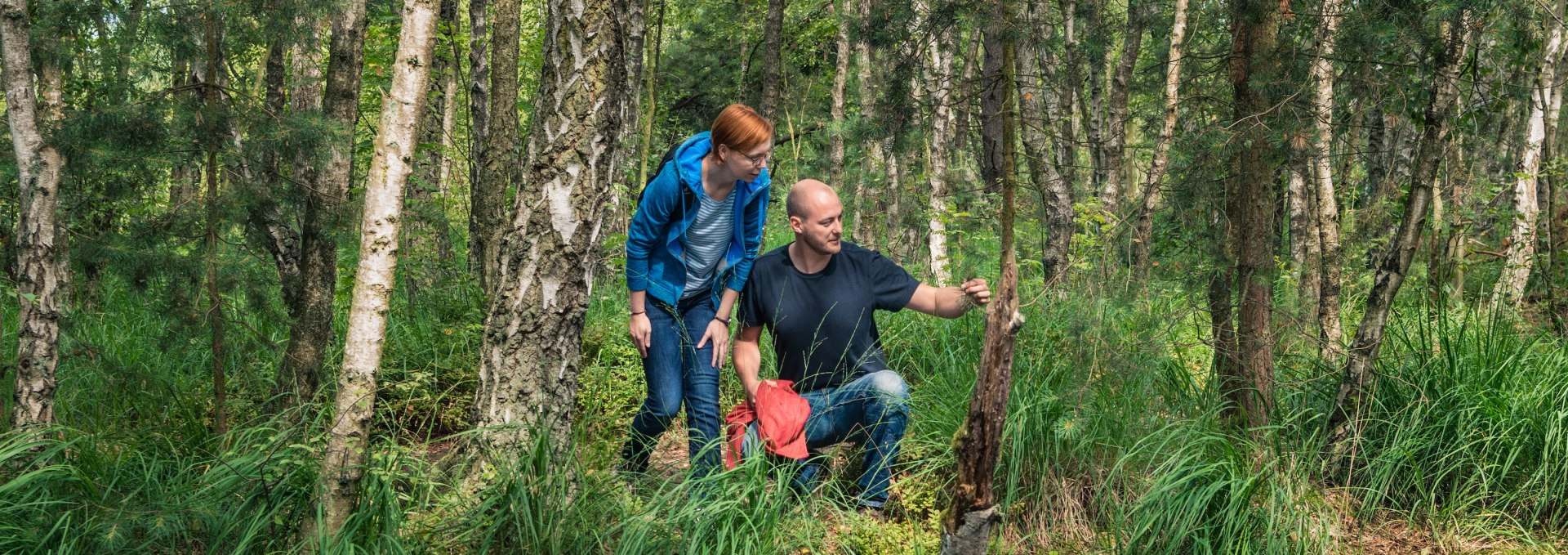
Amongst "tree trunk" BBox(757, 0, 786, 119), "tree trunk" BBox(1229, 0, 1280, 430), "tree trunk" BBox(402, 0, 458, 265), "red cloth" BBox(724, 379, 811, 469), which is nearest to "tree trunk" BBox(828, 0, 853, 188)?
"tree trunk" BBox(757, 0, 786, 119)

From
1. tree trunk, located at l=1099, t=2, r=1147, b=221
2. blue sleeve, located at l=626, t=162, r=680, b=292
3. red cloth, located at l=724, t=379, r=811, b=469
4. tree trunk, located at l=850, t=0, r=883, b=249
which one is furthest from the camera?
tree trunk, located at l=850, t=0, r=883, b=249

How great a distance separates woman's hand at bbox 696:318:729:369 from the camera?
405 cm

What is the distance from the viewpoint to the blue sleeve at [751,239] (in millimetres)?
4176

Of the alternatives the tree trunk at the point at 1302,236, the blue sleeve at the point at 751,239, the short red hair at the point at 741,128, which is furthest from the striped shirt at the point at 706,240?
the tree trunk at the point at 1302,236

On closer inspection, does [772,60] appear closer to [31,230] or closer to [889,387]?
[889,387]

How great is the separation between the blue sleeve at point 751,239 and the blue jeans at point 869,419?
564 mm

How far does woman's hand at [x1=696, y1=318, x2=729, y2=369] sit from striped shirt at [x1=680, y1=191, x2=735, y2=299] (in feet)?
0.53

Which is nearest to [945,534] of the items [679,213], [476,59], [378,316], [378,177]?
[679,213]

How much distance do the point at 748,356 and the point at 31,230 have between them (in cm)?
297

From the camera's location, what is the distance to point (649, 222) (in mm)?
3951

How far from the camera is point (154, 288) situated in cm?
466

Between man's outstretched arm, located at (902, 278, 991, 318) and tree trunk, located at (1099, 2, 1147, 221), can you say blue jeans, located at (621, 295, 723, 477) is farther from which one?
tree trunk, located at (1099, 2, 1147, 221)

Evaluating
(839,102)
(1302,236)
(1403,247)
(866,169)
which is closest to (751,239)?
(1403,247)

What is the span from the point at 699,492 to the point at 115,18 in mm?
3605
